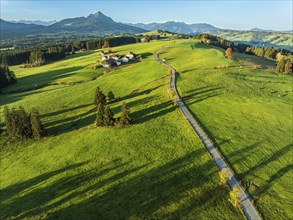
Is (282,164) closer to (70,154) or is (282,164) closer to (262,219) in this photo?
(262,219)

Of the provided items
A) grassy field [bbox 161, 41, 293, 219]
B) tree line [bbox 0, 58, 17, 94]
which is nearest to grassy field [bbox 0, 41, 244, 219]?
grassy field [bbox 161, 41, 293, 219]

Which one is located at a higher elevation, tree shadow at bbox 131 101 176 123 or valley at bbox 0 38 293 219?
tree shadow at bbox 131 101 176 123

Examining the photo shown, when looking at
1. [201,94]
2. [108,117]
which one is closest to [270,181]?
[108,117]

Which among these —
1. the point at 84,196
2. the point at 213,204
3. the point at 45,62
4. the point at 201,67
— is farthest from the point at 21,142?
the point at 45,62

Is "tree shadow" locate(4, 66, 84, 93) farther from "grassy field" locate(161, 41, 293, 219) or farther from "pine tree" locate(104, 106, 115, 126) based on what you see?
"pine tree" locate(104, 106, 115, 126)

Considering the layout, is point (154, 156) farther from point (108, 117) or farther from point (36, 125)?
point (36, 125)

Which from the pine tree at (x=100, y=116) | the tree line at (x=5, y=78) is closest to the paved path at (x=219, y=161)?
the pine tree at (x=100, y=116)
